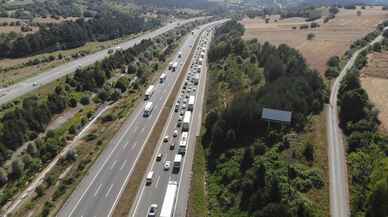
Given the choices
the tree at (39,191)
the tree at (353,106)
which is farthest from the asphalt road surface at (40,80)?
the tree at (353,106)

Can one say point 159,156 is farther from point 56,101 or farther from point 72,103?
point 72,103

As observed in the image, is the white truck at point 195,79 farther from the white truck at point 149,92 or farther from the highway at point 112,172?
the highway at point 112,172

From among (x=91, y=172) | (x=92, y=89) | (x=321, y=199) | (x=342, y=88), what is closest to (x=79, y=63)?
(x=92, y=89)

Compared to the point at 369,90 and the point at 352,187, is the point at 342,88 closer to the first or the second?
the point at 369,90

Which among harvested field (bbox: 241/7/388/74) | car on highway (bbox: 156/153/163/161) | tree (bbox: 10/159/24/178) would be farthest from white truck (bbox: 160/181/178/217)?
harvested field (bbox: 241/7/388/74)

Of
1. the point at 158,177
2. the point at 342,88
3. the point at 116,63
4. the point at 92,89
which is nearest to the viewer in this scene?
the point at 158,177

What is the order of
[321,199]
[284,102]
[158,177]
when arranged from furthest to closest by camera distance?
[284,102] < [158,177] < [321,199]
